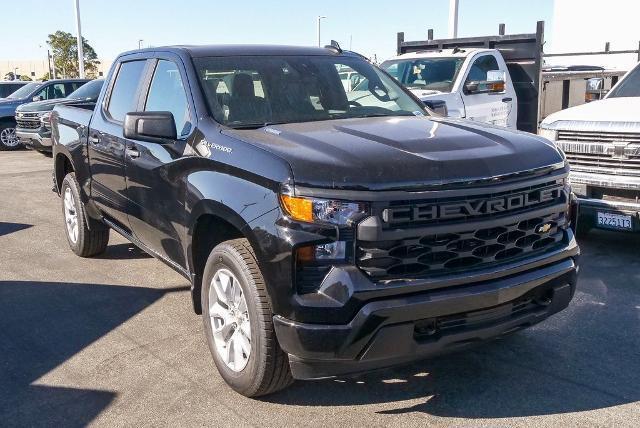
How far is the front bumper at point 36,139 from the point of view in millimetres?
14430

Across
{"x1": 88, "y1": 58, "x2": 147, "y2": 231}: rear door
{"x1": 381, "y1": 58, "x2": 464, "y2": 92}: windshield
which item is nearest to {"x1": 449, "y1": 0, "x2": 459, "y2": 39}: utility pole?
{"x1": 381, "y1": 58, "x2": 464, "y2": 92}: windshield

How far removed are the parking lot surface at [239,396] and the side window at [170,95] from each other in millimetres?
1458

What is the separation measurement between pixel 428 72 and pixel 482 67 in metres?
0.81

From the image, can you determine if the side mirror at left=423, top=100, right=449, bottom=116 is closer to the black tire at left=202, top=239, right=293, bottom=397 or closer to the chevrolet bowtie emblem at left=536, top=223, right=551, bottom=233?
the chevrolet bowtie emblem at left=536, top=223, right=551, bottom=233

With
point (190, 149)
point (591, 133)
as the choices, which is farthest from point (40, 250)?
point (591, 133)

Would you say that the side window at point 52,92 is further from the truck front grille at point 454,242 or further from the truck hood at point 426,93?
the truck front grille at point 454,242

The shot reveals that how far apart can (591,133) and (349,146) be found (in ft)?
12.1

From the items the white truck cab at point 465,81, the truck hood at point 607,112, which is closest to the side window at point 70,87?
the white truck cab at point 465,81

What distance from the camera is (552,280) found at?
3459 millimetres

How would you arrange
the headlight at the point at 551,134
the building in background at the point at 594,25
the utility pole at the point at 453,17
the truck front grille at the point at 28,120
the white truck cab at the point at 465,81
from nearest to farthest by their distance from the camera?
the headlight at the point at 551,134
the white truck cab at the point at 465,81
the truck front grille at the point at 28,120
the utility pole at the point at 453,17
the building in background at the point at 594,25

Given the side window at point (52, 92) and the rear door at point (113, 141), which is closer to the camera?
the rear door at point (113, 141)

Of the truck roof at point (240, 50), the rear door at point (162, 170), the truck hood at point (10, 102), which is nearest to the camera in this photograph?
the rear door at point (162, 170)

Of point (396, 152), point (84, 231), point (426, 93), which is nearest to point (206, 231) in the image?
point (396, 152)

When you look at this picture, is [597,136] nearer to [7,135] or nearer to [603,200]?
[603,200]
